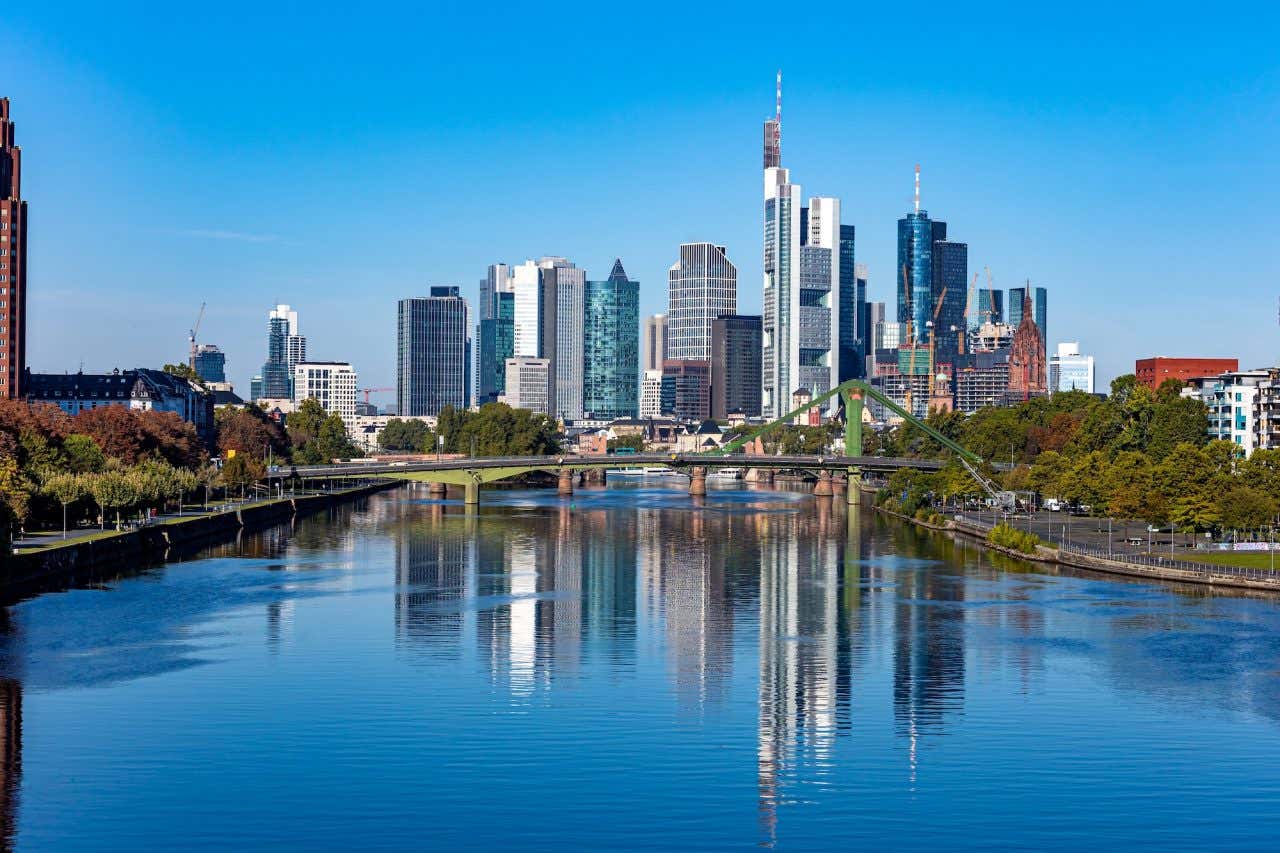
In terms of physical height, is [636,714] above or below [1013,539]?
below

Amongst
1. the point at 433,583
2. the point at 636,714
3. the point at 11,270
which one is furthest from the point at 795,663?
the point at 11,270

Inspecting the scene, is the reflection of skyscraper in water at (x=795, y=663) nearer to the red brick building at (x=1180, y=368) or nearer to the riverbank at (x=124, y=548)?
the riverbank at (x=124, y=548)

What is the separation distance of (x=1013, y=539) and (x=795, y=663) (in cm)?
3546

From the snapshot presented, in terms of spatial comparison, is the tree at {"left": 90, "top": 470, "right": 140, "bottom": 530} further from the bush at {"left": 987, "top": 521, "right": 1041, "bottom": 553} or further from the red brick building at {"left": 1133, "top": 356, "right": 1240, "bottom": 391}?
the red brick building at {"left": 1133, "top": 356, "right": 1240, "bottom": 391}

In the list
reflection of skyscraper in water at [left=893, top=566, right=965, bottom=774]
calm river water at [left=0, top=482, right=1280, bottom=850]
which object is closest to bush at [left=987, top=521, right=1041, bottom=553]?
reflection of skyscraper in water at [left=893, top=566, right=965, bottom=774]

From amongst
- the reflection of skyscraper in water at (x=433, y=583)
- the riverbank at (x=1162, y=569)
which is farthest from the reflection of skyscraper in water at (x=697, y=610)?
the riverbank at (x=1162, y=569)

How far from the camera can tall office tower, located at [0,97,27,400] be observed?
370 ft

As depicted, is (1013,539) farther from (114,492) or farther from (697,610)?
(114,492)

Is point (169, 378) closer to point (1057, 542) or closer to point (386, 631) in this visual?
point (1057, 542)

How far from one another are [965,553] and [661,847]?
54.0m

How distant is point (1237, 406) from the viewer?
114438 millimetres

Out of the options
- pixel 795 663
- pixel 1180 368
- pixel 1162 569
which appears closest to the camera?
pixel 795 663

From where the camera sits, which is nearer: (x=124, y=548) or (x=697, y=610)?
(x=697, y=610)

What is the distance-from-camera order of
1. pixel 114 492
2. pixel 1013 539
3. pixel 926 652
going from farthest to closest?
pixel 1013 539 < pixel 114 492 < pixel 926 652
